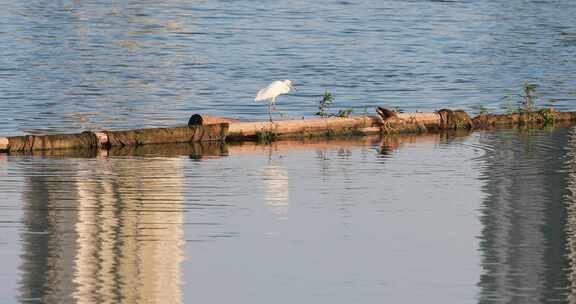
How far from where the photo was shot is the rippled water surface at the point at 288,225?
11.3m

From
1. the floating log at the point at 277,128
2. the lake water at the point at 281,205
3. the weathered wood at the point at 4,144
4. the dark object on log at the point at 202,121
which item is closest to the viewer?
the lake water at the point at 281,205

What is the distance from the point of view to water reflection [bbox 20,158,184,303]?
1116 centimetres

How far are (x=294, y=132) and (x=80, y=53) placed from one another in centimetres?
2424

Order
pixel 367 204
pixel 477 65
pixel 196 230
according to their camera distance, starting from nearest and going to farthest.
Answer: pixel 196 230
pixel 367 204
pixel 477 65

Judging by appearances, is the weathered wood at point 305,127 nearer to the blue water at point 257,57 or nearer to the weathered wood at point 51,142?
the weathered wood at point 51,142

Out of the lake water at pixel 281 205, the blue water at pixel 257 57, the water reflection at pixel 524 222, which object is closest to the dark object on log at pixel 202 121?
the lake water at pixel 281 205

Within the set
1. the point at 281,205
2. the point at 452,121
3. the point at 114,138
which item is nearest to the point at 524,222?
the point at 281,205

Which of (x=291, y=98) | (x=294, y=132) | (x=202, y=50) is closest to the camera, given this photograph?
(x=294, y=132)

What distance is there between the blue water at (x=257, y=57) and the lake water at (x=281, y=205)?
7.1 inches

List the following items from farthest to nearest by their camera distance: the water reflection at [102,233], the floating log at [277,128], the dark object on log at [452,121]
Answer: the dark object on log at [452,121]
the floating log at [277,128]
the water reflection at [102,233]

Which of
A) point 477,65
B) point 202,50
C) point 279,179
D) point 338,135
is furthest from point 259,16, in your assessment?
point 279,179

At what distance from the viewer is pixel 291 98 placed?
31828 millimetres

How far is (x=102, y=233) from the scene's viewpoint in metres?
13.3

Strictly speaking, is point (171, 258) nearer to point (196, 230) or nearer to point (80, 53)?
point (196, 230)
